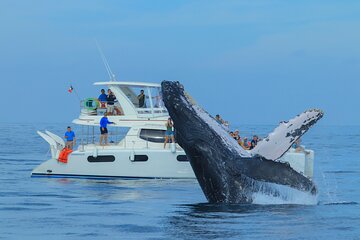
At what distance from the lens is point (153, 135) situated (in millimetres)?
33594

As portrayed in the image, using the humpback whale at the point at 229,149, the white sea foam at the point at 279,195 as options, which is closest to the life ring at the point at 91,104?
the white sea foam at the point at 279,195

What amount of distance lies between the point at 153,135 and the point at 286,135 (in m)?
15.4

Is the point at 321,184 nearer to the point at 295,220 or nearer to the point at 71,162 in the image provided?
the point at 71,162

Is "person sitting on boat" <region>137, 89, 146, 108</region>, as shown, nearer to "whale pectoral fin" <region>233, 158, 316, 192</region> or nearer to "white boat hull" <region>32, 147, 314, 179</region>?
"white boat hull" <region>32, 147, 314, 179</region>

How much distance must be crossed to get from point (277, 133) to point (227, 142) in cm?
102

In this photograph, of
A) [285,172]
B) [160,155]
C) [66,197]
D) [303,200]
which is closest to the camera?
[285,172]

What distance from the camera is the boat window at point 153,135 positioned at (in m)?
33.5

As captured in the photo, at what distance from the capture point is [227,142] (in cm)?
1883

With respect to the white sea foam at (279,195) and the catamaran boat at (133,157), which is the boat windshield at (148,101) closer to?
the catamaran boat at (133,157)

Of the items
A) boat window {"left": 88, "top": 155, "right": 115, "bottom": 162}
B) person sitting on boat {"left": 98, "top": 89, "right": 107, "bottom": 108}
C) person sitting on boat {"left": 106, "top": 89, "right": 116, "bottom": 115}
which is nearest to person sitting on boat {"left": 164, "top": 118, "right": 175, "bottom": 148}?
boat window {"left": 88, "top": 155, "right": 115, "bottom": 162}

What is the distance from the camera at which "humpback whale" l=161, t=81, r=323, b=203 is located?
18297 mm

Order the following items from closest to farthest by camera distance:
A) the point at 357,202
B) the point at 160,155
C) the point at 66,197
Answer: the point at 357,202
the point at 66,197
the point at 160,155

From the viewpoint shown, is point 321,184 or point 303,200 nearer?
point 303,200

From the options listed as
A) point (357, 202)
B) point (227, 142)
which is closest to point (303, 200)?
point (227, 142)
